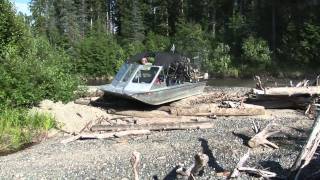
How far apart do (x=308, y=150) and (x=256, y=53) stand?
52.5m

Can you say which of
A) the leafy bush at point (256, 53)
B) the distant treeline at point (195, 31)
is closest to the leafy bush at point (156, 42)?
the distant treeline at point (195, 31)

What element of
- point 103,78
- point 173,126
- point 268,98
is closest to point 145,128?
point 173,126

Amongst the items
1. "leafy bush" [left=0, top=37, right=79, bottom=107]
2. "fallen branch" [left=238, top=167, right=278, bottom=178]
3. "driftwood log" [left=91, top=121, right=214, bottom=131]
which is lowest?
"fallen branch" [left=238, top=167, right=278, bottom=178]

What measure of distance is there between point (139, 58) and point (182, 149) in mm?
8798

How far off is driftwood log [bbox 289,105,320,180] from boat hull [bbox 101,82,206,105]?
1073cm

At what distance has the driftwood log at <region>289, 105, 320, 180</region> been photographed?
12262mm

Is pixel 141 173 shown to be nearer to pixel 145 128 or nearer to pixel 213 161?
pixel 213 161

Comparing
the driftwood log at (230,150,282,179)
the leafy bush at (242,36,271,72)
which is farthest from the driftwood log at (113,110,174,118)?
the leafy bush at (242,36,271,72)

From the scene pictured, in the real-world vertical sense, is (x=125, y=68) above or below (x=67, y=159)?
above

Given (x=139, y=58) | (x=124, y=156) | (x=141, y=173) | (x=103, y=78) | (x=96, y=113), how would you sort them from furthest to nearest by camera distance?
(x=103, y=78) → (x=139, y=58) → (x=96, y=113) → (x=124, y=156) → (x=141, y=173)

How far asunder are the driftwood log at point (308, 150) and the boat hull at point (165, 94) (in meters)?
10.7

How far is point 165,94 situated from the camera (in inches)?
919

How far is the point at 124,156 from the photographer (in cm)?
1585

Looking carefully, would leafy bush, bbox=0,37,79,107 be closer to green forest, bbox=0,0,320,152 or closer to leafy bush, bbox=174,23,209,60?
green forest, bbox=0,0,320,152
